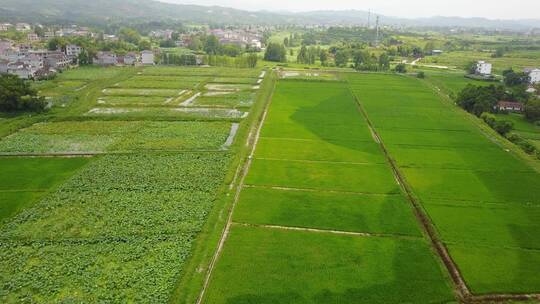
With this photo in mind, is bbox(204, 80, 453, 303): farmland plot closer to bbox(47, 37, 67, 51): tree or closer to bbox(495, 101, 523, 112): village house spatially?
bbox(495, 101, 523, 112): village house

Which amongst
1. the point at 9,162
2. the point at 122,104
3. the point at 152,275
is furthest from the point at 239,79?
the point at 152,275

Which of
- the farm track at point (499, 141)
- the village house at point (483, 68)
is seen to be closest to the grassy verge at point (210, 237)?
the farm track at point (499, 141)

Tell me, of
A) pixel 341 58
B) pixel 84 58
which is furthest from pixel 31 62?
pixel 341 58

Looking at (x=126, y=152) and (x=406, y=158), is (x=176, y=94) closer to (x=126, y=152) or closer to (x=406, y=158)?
(x=126, y=152)

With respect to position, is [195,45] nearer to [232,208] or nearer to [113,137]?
[113,137]

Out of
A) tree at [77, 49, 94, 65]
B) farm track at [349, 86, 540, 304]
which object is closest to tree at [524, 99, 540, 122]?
farm track at [349, 86, 540, 304]

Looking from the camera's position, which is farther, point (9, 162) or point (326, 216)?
point (9, 162)
